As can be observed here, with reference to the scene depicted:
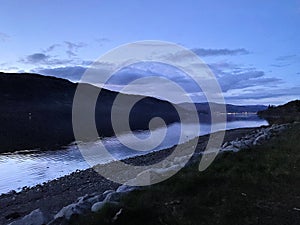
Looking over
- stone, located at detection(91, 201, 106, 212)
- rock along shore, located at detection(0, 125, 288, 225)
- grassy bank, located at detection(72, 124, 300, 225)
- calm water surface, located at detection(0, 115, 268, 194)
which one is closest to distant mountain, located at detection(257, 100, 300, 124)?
calm water surface, located at detection(0, 115, 268, 194)

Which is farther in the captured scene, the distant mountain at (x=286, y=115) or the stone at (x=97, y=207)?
the distant mountain at (x=286, y=115)

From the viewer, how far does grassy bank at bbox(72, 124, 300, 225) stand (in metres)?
7.83

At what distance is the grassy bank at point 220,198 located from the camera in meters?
7.83

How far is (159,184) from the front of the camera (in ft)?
35.1

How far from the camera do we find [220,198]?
9148 millimetres

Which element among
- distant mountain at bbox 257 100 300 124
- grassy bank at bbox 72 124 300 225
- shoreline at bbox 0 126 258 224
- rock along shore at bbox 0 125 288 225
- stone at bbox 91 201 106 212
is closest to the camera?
grassy bank at bbox 72 124 300 225

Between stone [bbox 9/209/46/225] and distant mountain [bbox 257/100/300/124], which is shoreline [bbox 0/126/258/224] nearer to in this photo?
stone [bbox 9/209/46/225]

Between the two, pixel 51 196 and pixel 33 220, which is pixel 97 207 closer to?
pixel 33 220

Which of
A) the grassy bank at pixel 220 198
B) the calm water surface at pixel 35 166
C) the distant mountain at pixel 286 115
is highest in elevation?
the distant mountain at pixel 286 115

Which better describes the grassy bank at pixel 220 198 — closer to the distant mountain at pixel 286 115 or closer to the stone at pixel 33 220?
the stone at pixel 33 220

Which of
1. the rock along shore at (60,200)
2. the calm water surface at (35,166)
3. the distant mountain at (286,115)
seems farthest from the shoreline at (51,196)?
the distant mountain at (286,115)

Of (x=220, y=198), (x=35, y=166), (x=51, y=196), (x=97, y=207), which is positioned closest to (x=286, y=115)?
(x=35, y=166)

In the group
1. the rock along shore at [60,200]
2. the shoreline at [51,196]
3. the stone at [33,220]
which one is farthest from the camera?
the shoreline at [51,196]

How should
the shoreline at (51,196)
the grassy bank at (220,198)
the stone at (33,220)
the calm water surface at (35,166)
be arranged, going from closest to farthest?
the grassy bank at (220,198) → the stone at (33,220) → the shoreline at (51,196) → the calm water surface at (35,166)
